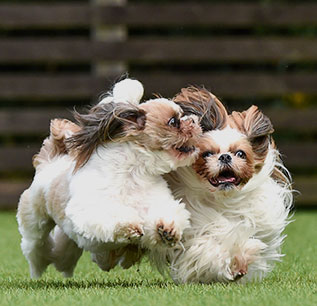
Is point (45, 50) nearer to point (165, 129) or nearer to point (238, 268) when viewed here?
point (165, 129)

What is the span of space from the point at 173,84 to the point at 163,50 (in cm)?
33

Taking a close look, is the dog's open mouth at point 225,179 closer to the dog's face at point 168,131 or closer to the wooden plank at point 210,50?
the dog's face at point 168,131

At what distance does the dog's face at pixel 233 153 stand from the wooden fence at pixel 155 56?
4.29 meters

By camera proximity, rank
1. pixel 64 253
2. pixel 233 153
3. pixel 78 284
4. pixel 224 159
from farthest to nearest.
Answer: pixel 64 253
pixel 78 284
pixel 233 153
pixel 224 159

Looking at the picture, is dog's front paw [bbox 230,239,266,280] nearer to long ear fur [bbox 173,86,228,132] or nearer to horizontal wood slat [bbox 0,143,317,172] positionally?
long ear fur [bbox 173,86,228,132]

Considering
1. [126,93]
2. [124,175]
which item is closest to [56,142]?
[126,93]

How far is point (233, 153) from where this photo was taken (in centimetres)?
425

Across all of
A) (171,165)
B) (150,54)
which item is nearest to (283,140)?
(150,54)

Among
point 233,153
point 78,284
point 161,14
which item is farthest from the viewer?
point 161,14

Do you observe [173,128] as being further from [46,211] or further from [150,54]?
[150,54]

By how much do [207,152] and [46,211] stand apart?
879mm

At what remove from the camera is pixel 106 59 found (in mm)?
8750

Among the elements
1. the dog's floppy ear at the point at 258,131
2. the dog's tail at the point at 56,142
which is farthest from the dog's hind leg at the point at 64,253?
the dog's floppy ear at the point at 258,131

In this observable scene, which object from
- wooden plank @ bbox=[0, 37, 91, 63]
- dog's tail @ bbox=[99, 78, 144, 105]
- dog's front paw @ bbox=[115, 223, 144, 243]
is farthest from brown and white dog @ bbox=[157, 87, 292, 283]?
wooden plank @ bbox=[0, 37, 91, 63]
